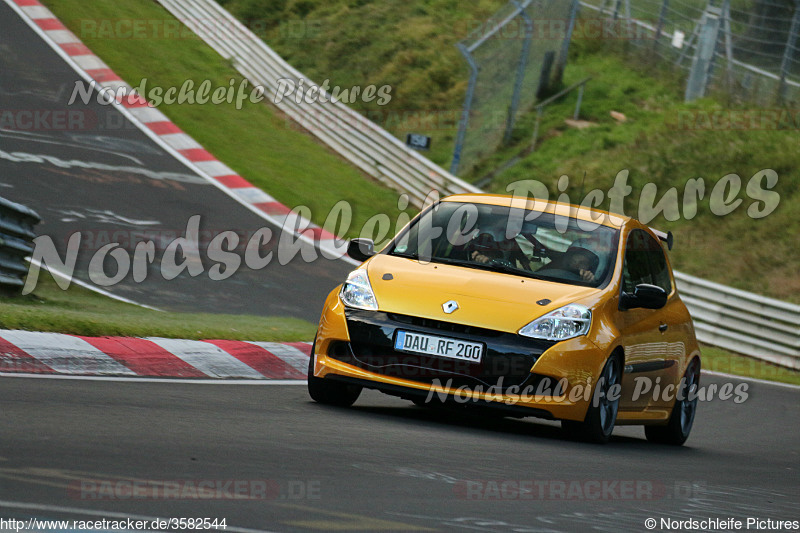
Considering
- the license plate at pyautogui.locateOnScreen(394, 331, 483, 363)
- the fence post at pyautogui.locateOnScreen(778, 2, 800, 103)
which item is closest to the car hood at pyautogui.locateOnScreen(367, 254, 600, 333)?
the license plate at pyautogui.locateOnScreen(394, 331, 483, 363)

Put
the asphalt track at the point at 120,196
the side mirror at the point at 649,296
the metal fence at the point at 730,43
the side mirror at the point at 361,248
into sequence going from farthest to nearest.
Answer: the metal fence at the point at 730,43, the asphalt track at the point at 120,196, the side mirror at the point at 361,248, the side mirror at the point at 649,296

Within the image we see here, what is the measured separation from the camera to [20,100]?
21375 millimetres

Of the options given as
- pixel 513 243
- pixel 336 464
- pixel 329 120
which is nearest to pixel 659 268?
pixel 513 243

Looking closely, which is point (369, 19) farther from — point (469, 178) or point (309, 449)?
point (309, 449)

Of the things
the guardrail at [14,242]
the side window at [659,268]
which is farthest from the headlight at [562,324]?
the guardrail at [14,242]

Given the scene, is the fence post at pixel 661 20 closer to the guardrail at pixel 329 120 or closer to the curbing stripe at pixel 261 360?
the guardrail at pixel 329 120

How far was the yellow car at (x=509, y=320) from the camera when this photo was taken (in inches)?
307

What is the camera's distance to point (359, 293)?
8188 mm

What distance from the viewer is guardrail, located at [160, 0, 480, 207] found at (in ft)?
78.3

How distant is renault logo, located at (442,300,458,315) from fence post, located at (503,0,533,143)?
1423 cm

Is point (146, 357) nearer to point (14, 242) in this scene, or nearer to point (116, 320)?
point (116, 320)

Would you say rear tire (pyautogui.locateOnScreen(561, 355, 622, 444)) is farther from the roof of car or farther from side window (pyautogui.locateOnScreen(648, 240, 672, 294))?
side window (pyautogui.locateOnScreen(648, 240, 672, 294))

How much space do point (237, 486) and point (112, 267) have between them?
10.3 m

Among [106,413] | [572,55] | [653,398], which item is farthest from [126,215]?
[572,55]
